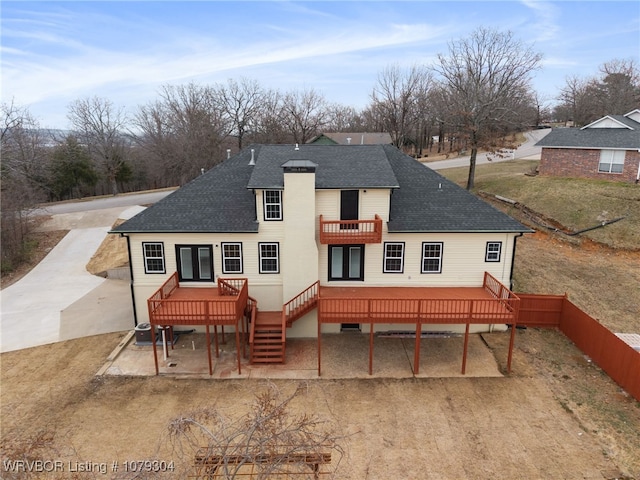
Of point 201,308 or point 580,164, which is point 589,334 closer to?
point 201,308

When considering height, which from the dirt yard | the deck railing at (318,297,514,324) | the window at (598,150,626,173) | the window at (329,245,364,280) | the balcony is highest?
the window at (598,150,626,173)

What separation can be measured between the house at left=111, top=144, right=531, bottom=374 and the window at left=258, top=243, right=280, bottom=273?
0.14ft

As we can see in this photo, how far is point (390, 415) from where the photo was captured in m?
12.8

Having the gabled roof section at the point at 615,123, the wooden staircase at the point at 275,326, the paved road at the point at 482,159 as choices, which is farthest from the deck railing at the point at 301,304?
the paved road at the point at 482,159

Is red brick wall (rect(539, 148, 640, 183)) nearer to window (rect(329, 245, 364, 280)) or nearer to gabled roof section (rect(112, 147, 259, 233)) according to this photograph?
window (rect(329, 245, 364, 280))

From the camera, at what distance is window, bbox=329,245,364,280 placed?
687 inches

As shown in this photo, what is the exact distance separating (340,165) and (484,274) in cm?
786

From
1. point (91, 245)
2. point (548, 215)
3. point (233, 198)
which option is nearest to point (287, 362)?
point (233, 198)

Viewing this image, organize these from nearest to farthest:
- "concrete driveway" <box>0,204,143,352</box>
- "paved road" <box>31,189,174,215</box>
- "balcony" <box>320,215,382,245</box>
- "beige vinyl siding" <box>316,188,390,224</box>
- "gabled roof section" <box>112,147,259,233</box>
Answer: "balcony" <box>320,215,382,245</box> < "beige vinyl siding" <box>316,188,390,224</box> < "gabled roof section" <box>112,147,259,233</box> < "concrete driveway" <box>0,204,143,352</box> < "paved road" <box>31,189,174,215</box>

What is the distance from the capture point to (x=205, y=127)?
52562 mm

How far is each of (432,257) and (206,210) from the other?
1014 cm

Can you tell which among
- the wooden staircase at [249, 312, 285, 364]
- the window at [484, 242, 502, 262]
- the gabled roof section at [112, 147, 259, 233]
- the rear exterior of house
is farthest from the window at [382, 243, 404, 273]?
the gabled roof section at [112, 147, 259, 233]

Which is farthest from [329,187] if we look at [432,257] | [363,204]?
[432,257]

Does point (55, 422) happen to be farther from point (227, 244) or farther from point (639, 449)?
point (639, 449)
